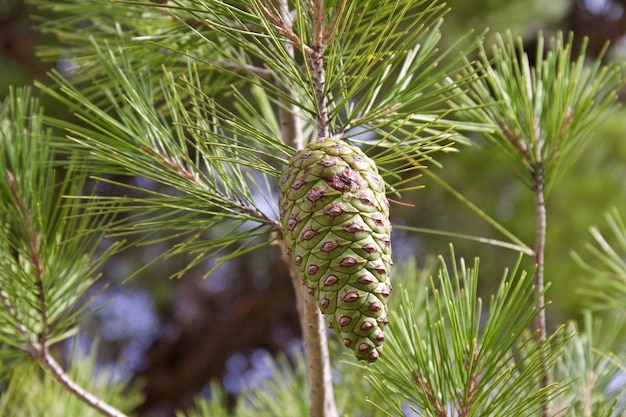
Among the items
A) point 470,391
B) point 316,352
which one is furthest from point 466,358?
point 316,352

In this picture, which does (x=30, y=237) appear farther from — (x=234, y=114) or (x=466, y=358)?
(x=466, y=358)

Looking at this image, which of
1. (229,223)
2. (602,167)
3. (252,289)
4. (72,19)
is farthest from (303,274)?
(252,289)

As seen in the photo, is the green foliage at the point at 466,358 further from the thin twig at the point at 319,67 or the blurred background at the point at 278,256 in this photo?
the blurred background at the point at 278,256

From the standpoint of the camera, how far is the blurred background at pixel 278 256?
5.98ft

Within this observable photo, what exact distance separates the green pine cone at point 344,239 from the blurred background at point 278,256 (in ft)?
4.16

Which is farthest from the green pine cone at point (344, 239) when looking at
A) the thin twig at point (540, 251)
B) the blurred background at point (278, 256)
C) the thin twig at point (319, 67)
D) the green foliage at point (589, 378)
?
the blurred background at point (278, 256)

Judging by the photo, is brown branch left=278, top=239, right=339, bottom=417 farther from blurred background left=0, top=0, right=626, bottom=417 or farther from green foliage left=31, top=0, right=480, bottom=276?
blurred background left=0, top=0, right=626, bottom=417

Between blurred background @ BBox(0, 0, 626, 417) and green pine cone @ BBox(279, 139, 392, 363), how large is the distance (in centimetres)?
127

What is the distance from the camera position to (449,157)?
1.94 meters

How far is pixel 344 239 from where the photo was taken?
425 mm

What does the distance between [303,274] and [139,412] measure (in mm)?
2081

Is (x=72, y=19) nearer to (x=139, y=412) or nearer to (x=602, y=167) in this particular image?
(x=602, y=167)

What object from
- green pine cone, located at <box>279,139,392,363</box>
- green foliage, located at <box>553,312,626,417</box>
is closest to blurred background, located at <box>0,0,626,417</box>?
green foliage, located at <box>553,312,626,417</box>

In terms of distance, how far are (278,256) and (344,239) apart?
1982 mm
